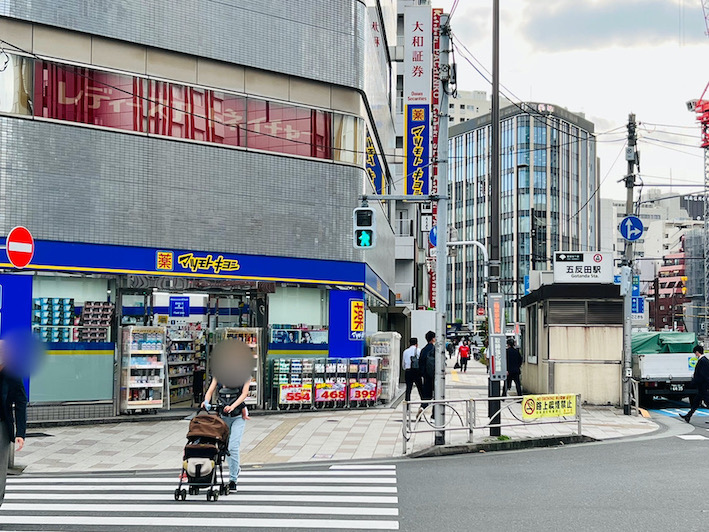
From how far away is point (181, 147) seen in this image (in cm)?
1864

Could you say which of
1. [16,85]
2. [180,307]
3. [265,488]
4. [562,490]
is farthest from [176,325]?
[562,490]

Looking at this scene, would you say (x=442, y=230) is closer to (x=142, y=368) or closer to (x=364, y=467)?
(x=364, y=467)

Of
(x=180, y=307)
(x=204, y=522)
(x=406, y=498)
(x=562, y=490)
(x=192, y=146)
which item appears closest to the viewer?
(x=204, y=522)

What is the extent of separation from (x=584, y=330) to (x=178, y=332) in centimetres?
1056

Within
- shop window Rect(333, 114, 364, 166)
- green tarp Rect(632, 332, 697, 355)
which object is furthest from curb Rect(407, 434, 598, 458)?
green tarp Rect(632, 332, 697, 355)

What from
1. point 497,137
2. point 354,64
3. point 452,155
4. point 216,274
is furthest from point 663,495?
point 452,155

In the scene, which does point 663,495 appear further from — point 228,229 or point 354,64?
point 354,64

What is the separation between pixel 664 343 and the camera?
24109mm

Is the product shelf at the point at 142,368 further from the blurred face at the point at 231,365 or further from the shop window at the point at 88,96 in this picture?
the blurred face at the point at 231,365

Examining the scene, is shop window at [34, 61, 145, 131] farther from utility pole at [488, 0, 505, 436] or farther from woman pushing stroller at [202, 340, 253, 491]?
woman pushing stroller at [202, 340, 253, 491]

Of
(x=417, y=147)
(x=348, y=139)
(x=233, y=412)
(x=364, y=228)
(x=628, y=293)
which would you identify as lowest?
(x=233, y=412)

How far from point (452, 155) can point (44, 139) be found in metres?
116

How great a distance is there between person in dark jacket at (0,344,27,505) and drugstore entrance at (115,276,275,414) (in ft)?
34.1

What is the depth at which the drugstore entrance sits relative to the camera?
17.9m
